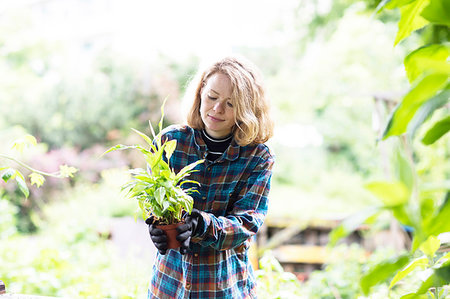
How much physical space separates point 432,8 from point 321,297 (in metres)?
3.04

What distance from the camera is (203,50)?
7539 mm

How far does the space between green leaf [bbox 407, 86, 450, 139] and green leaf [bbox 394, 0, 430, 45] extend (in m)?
0.21

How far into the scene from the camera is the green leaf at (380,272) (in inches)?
19.4

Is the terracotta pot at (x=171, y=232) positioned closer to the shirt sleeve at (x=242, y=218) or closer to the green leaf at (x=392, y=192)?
the shirt sleeve at (x=242, y=218)

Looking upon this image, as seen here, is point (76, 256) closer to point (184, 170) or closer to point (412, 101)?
point (184, 170)

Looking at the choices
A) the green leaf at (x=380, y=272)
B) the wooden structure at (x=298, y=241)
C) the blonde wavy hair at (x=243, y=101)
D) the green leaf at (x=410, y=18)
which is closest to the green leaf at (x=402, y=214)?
the green leaf at (x=380, y=272)

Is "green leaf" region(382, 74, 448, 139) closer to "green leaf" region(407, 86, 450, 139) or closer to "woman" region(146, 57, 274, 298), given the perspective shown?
"green leaf" region(407, 86, 450, 139)

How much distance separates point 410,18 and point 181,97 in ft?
21.0

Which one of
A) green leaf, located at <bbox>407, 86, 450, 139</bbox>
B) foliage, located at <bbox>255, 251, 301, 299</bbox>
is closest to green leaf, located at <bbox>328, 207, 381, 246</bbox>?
green leaf, located at <bbox>407, 86, 450, 139</bbox>

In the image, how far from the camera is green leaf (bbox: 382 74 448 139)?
1.45ft

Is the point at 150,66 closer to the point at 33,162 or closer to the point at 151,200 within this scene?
the point at 33,162

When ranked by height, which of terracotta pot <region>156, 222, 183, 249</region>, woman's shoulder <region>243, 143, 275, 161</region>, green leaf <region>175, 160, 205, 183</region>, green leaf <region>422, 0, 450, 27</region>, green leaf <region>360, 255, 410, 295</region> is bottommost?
green leaf <region>360, 255, 410, 295</region>

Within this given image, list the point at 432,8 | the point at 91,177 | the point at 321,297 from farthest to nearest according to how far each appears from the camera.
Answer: the point at 91,177
the point at 321,297
the point at 432,8

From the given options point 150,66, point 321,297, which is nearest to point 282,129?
point 150,66
